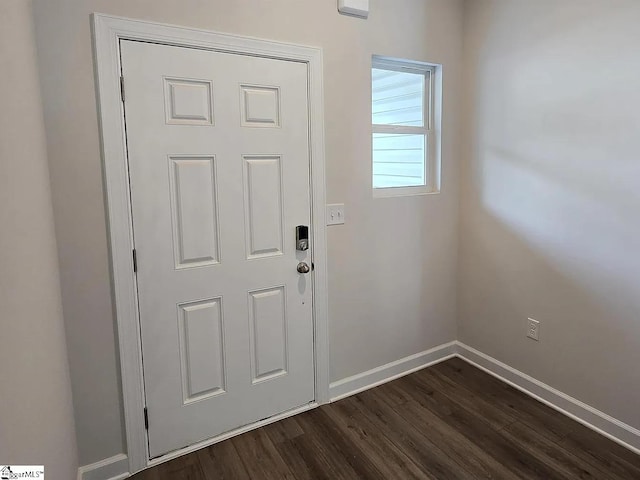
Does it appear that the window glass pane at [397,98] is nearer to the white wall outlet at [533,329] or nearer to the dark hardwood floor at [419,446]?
the white wall outlet at [533,329]

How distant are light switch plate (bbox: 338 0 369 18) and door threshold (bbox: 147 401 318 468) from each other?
7.46ft

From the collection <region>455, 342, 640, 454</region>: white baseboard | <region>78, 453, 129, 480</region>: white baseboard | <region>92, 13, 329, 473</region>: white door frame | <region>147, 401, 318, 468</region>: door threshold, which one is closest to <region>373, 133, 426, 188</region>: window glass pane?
<region>92, 13, 329, 473</region>: white door frame

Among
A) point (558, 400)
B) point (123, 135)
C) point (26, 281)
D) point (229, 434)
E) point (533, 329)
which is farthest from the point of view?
point (533, 329)

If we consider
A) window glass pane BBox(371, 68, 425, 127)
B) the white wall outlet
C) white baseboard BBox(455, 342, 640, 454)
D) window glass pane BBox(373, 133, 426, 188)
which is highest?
window glass pane BBox(371, 68, 425, 127)

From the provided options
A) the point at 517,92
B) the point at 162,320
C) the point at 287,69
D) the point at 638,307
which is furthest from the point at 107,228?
the point at 638,307

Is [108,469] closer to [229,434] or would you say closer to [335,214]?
[229,434]

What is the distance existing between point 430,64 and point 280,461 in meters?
2.52

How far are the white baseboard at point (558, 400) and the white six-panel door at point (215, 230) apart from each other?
4.52 ft

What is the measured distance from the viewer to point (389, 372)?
9.16ft

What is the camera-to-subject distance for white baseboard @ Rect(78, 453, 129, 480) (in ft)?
6.15

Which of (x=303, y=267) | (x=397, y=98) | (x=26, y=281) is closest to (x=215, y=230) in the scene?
(x=303, y=267)

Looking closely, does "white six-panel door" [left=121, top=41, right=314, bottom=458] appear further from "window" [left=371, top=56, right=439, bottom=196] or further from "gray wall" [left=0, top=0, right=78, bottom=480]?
"window" [left=371, top=56, right=439, bottom=196]

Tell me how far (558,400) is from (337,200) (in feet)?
5.77

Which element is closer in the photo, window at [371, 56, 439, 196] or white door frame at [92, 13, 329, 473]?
white door frame at [92, 13, 329, 473]
